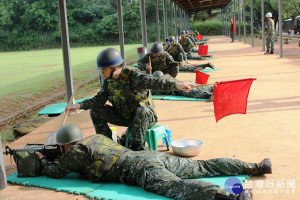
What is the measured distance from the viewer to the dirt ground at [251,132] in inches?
151

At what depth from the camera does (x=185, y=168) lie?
3.82 meters

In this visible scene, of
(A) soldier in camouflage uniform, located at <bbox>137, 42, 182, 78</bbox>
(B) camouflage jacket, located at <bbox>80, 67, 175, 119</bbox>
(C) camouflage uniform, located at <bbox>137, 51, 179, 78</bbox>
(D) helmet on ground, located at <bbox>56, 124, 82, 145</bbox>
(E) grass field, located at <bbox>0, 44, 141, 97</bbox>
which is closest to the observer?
(D) helmet on ground, located at <bbox>56, 124, 82, 145</bbox>

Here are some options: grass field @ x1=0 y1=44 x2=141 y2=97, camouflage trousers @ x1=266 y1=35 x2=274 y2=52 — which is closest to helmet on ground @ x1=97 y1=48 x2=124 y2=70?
grass field @ x1=0 y1=44 x2=141 y2=97

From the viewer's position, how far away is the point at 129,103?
15.8 feet

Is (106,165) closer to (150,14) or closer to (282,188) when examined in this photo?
(282,188)

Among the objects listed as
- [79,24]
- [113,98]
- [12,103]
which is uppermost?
[79,24]

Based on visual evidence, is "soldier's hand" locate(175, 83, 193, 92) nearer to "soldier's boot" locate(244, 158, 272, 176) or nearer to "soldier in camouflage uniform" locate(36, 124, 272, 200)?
"soldier in camouflage uniform" locate(36, 124, 272, 200)

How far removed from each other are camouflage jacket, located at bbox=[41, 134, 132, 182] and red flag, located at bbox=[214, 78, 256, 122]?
4.78 ft

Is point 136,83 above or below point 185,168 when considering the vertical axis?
above

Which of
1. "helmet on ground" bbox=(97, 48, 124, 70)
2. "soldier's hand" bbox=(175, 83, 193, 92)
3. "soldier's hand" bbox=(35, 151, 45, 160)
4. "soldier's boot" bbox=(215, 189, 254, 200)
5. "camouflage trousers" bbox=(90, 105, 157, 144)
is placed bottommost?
"soldier's boot" bbox=(215, 189, 254, 200)

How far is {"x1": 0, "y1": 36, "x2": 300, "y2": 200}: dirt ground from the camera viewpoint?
12.5 feet

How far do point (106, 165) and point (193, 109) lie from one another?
164 inches

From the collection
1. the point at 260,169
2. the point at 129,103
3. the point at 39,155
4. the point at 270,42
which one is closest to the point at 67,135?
the point at 39,155

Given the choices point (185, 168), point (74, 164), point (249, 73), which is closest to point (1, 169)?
point (74, 164)
